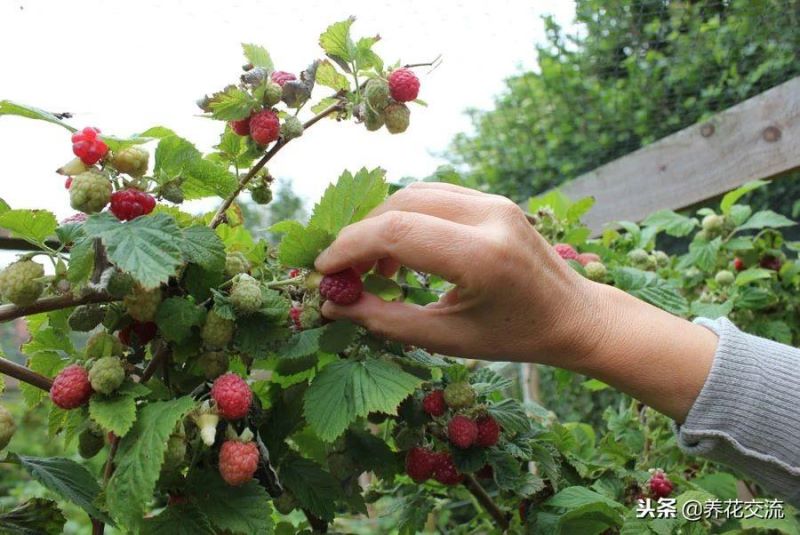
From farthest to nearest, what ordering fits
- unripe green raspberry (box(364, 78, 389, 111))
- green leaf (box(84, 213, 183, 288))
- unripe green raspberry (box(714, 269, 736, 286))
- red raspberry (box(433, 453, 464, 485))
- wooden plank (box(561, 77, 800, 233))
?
wooden plank (box(561, 77, 800, 233))
unripe green raspberry (box(714, 269, 736, 286))
red raspberry (box(433, 453, 464, 485))
unripe green raspberry (box(364, 78, 389, 111))
green leaf (box(84, 213, 183, 288))

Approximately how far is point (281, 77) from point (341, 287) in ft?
0.79

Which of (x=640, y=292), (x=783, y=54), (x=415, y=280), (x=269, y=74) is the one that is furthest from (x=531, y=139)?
(x=269, y=74)

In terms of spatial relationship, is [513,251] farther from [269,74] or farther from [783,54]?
[783,54]

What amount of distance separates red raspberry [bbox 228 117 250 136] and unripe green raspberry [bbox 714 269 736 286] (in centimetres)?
118

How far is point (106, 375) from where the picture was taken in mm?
607

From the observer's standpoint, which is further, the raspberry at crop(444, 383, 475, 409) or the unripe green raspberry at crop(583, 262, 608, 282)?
the unripe green raspberry at crop(583, 262, 608, 282)

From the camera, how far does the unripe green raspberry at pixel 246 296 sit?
2.11 ft

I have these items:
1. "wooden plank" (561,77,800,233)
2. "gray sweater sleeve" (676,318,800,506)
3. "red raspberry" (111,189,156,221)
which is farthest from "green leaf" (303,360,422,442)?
"wooden plank" (561,77,800,233)

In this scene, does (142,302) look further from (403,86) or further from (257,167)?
(403,86)

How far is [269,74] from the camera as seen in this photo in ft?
2.52

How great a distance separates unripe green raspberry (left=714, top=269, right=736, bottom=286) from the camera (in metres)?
1.57

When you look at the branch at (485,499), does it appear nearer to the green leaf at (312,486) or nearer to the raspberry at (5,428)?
the green leaf at (312,486)

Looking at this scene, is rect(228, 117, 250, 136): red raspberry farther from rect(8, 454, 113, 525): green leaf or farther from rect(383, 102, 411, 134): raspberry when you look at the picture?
rect(8, 454, 113, 525): green leaf

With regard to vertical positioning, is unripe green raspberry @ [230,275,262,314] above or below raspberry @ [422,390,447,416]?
above
